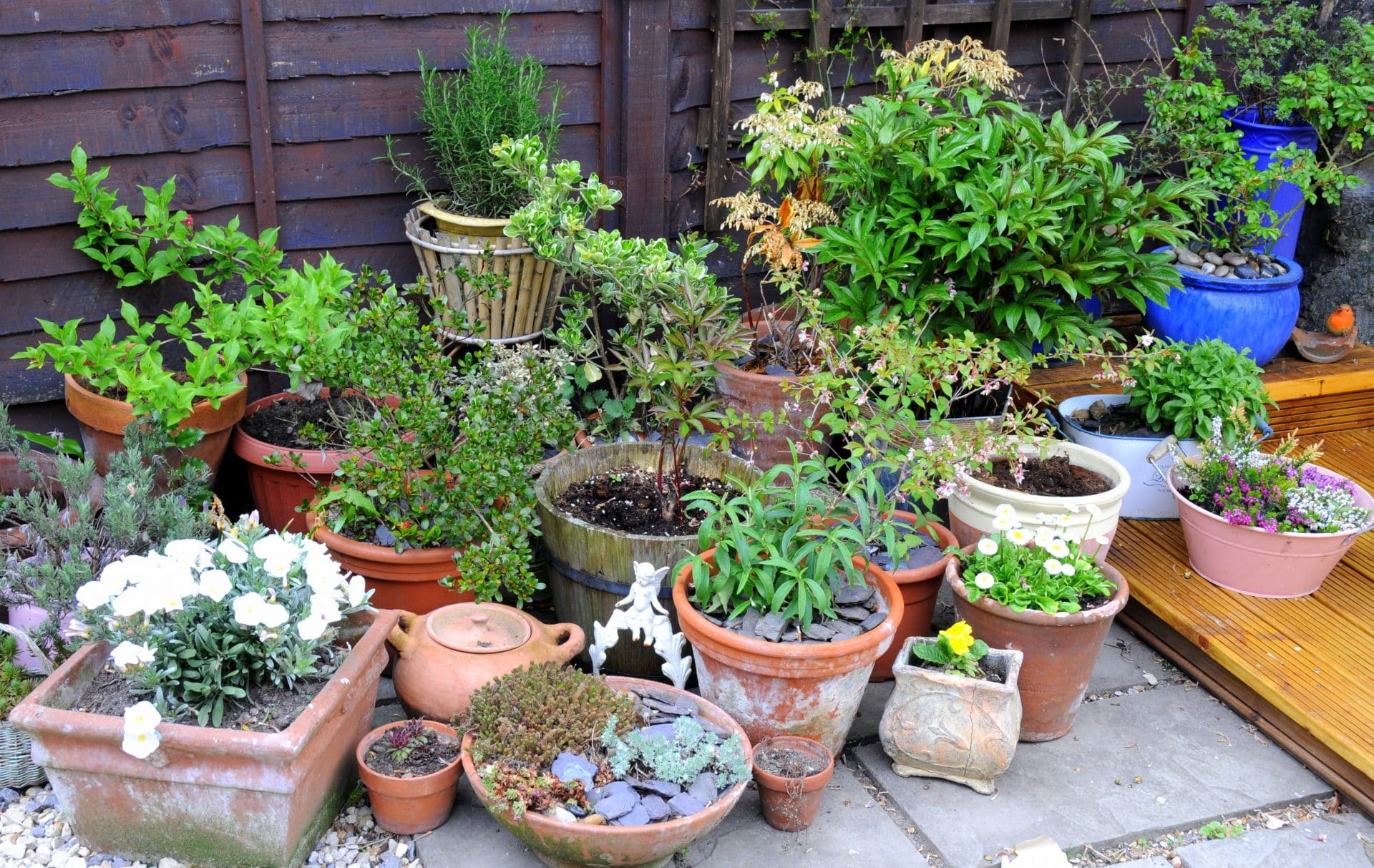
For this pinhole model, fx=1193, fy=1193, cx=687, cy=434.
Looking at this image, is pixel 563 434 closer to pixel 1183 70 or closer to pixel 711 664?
pixel 711 664

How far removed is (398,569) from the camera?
3387 mm

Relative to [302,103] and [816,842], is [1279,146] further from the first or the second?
[302,103]

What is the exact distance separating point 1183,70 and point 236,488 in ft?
13.1

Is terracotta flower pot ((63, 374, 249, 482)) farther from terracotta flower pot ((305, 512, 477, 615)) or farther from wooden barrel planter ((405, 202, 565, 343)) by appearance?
wooden barrel planter ((405, 202, 565, 343))

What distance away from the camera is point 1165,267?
3916mm

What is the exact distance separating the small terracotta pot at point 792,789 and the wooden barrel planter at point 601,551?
547 millimetres

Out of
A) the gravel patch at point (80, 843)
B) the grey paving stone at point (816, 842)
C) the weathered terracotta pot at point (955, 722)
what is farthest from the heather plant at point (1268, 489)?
the gravel patch at point (80, 843)

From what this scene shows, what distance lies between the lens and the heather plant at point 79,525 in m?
2.95

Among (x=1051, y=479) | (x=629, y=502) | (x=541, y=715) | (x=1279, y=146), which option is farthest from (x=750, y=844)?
(x=1279, y=146)

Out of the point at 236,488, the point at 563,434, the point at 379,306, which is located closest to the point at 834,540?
the point at 563,434

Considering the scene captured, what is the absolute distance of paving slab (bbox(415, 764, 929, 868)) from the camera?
9.30 ft

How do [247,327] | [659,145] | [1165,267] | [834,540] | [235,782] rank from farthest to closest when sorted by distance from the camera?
[659,145]
[1165,267]
[247,327]
[834,540]
[235,782]

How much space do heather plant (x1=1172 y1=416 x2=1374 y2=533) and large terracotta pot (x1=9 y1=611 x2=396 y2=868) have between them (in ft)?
8.72

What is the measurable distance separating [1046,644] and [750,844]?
0.97 meters
